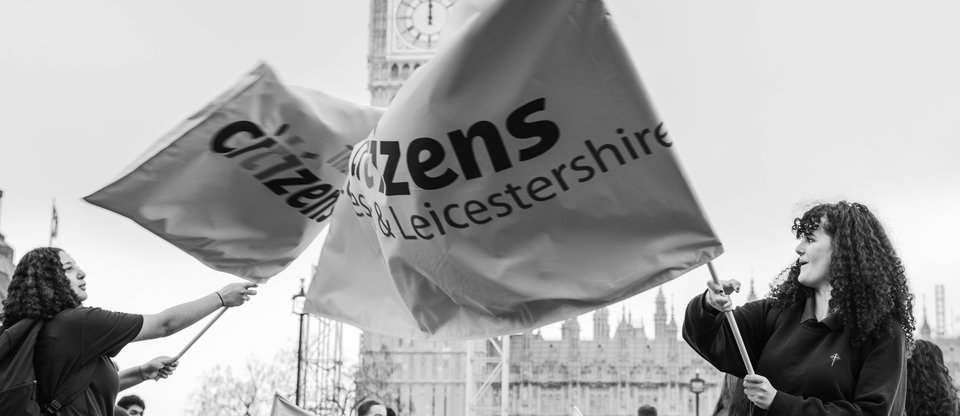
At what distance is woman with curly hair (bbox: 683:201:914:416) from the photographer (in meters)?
4.60

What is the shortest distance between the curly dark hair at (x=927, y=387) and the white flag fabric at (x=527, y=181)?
3.96 feet

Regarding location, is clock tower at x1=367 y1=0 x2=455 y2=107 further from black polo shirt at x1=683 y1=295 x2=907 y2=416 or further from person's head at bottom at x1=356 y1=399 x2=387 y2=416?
black polo shirt at x1=683 y1=295 x2=907 y2=416

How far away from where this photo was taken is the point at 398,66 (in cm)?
7462

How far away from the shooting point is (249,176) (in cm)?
787

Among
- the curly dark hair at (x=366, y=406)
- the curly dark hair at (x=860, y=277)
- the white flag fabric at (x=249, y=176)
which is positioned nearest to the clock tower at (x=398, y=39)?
the white flag fabric at (x=249, y=176)

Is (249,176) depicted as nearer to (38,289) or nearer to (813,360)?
(38,289)

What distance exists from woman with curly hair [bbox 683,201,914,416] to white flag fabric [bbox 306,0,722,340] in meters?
0.37

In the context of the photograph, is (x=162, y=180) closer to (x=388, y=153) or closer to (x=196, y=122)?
(x=196, y=122)

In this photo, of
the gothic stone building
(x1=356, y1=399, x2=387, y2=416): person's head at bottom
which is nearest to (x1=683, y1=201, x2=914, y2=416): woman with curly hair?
(x1=356, y1=399, x2=387, y2=416): person's head at bottom

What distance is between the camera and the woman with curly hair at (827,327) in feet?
15.1

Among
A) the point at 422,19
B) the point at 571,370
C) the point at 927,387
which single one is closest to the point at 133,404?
the point at 927,387

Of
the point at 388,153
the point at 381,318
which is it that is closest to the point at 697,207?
the point at 388,153

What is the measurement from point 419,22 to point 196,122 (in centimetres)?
6301

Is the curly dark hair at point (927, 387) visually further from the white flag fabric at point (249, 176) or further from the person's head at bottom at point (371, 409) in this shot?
the white flag fabric at point (249, 176)
